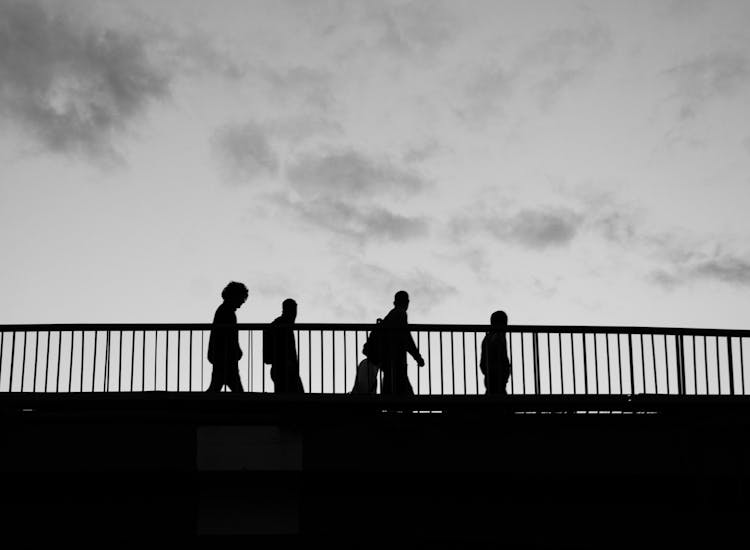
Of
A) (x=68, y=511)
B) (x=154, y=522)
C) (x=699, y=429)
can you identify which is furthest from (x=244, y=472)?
(x=699, y=429)

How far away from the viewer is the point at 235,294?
57.8 feet

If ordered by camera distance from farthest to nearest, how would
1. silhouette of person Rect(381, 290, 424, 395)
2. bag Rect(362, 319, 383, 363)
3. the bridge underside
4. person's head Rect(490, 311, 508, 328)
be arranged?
person's head Rect(490, 311, 508, 328)
bag Rect(362, 319, 383, 363)
silhouette of person Rect(381, 290, 424, 395)
the bridge underside

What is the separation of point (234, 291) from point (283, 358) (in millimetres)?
1398

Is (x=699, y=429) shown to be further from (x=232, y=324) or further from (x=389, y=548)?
(x=232, y=324)

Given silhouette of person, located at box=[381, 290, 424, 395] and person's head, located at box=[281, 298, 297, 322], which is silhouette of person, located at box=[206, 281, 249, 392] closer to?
person's head, located at box=[281, 298, 297, 322]

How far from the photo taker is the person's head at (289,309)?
17.6 metres

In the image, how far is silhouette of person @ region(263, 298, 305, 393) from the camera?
1688cm

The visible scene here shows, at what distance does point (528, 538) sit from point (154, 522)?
540cm

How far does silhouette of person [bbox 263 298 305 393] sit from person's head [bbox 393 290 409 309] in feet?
6.08

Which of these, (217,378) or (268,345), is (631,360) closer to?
(268,345)

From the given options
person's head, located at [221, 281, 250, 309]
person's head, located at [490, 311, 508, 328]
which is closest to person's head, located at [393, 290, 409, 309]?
person's head, located at [490, 311, 508, 328]

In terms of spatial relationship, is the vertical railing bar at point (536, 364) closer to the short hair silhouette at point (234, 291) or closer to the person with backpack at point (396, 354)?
the person with backpack at point (396, 354)

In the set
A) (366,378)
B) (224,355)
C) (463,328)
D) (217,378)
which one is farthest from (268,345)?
(463,328)

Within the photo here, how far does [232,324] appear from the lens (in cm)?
1723
